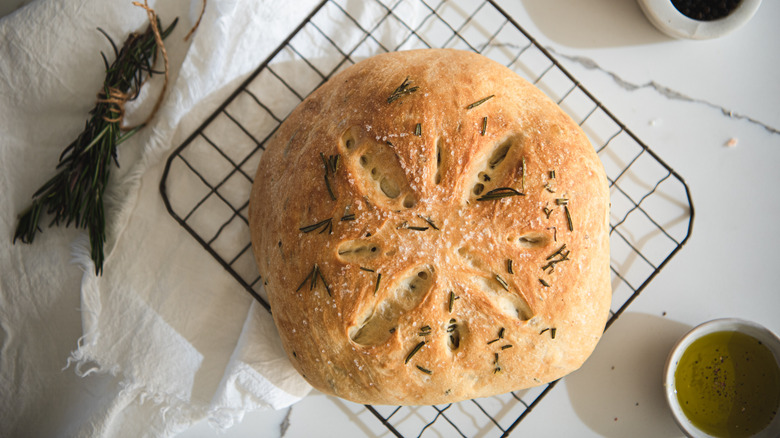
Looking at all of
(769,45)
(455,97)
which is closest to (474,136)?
(455,97)

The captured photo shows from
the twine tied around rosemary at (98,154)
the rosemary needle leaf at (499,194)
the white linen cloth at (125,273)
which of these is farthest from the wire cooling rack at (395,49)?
the rosemary needle leaf at (499,194)

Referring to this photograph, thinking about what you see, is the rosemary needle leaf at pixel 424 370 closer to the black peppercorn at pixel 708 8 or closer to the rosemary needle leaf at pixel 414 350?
the rosemary needle leaf at pixel 414 350

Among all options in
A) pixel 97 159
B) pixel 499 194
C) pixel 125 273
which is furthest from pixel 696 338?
pixel 97 159

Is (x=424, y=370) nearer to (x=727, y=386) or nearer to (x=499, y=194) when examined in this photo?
(x=499, y=194)

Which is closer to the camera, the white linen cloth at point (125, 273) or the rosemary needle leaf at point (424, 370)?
the rosemary needle leaf at point (424, 370)

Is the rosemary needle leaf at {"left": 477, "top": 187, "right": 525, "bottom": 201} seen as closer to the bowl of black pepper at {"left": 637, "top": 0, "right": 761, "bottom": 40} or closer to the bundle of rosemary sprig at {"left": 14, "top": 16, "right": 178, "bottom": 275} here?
the bowl of black pepper at {"left": 637, "top": 0, "right": 761, "bottom": 40}

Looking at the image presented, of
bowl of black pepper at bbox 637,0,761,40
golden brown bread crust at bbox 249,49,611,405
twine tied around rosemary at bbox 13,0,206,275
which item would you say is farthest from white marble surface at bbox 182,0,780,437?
twine tied around rosemary at bbox 13,0,206,275

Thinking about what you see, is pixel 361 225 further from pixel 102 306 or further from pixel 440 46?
pixel 102 306
